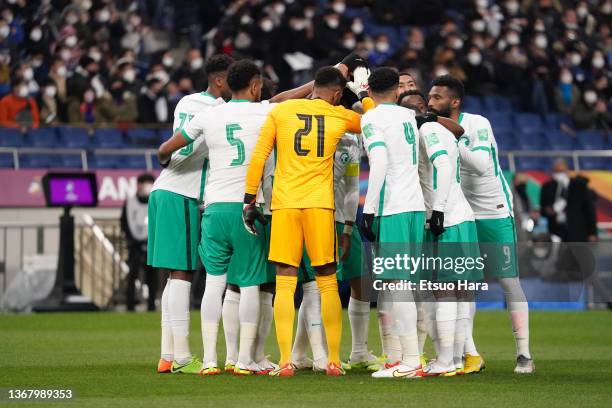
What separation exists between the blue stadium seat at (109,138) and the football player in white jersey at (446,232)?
Answer: 13314 millimetres

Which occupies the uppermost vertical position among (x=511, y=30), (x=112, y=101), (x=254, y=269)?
(x=511, y=30)

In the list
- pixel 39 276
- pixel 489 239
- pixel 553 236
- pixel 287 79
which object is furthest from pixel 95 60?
pixel 489 239

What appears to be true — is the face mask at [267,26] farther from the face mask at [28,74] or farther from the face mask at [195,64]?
the face mask at [28,74]

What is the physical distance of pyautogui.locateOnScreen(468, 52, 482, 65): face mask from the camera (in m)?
26.5

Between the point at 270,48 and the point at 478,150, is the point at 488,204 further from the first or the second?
the point at 270,48

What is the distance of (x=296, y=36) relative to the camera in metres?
25.2

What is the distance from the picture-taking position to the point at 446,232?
9.91 metres

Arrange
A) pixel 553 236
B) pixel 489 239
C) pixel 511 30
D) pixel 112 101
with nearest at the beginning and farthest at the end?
pixel 489 239 → pixel 553 236 → pixel 112 101 → pixel 511 30

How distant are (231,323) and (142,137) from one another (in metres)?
13.4

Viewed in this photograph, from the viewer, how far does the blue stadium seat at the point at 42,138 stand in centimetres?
2244

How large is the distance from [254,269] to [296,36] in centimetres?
1595

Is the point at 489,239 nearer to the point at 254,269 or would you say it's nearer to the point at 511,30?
the point at 254,269

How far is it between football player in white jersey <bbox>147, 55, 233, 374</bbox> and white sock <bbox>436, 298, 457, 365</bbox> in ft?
6.12

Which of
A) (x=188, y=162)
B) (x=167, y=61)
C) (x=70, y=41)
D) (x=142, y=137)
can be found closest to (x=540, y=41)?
(x=167, y=61)
